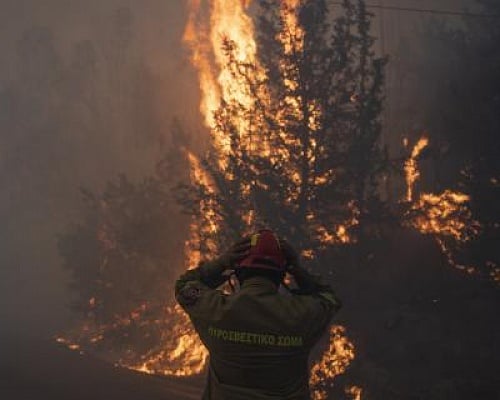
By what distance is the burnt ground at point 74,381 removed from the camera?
13922 millimetres

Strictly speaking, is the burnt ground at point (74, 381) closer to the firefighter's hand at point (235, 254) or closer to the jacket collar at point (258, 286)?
the firefighter's hand at point (235, 254)

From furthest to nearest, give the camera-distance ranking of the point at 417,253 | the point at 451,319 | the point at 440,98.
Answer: the point at 440,98 → the point at 417,253 → the point at 451,319

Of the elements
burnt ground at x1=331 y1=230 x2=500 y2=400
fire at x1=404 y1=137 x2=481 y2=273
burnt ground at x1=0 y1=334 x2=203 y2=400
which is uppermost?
fire at x1=404 y1=137 x2=481 y2=273

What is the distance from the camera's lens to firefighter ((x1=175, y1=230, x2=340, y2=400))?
267 centimetres

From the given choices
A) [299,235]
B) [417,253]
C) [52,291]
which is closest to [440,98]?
[417,253]

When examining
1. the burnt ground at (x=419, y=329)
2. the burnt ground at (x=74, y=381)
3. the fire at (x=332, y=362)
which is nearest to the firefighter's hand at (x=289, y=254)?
the burnt ground at (x=419, y=329)

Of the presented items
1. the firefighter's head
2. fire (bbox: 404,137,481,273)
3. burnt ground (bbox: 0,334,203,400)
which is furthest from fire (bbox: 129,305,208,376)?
the firefighter's head

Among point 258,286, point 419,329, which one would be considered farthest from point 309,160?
point 258,286

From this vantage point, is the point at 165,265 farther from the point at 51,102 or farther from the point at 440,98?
Answer: the point at 51,102

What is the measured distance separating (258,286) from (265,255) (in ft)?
0.58

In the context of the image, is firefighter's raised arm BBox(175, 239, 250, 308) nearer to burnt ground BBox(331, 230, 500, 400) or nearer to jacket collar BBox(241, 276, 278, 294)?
jacket collar BBox(241, 276, 278, 294)

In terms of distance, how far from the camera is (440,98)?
23.7 m

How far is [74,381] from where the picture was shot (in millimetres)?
15789

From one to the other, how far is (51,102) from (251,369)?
69694 mm
